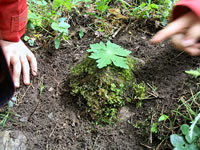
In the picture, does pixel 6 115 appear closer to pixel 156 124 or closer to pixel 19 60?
pixel 19 60

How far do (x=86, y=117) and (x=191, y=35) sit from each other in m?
1.14

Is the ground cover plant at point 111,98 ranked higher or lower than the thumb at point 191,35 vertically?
lower

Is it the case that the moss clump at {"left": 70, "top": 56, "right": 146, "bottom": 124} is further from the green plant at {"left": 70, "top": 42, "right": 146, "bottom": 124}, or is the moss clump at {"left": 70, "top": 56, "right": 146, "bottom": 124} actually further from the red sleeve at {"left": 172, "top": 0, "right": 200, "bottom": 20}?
the red sleeve at {"left": 172, "top": 0, "right": 200, "bottom": 20}

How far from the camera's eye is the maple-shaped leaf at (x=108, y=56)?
1.79m

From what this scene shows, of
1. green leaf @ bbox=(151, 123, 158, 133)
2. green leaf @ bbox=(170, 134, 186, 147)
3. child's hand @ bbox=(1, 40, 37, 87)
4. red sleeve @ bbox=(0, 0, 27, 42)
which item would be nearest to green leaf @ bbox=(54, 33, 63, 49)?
child's hand @ bbox=(1, 40, 37, 87)

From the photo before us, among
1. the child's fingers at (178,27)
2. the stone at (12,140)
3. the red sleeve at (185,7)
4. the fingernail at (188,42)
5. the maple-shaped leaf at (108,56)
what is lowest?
the stone at (12,140)

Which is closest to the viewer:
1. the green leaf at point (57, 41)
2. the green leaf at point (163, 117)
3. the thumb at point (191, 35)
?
the thumb at point (191, 35)

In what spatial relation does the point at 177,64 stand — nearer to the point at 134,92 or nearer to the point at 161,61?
the point at 161,61

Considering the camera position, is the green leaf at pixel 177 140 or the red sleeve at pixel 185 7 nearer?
the red sleeve at pixel 185 7

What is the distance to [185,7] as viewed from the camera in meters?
1.50

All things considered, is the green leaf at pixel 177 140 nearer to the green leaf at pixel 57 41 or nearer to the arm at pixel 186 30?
the arm at pixel 186 30

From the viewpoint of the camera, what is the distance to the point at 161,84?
1829mm

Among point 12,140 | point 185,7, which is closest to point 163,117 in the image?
point 185,7

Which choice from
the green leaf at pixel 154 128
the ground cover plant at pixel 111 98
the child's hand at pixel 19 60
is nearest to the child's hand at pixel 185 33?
the ground cover plant at pixel 111 98
